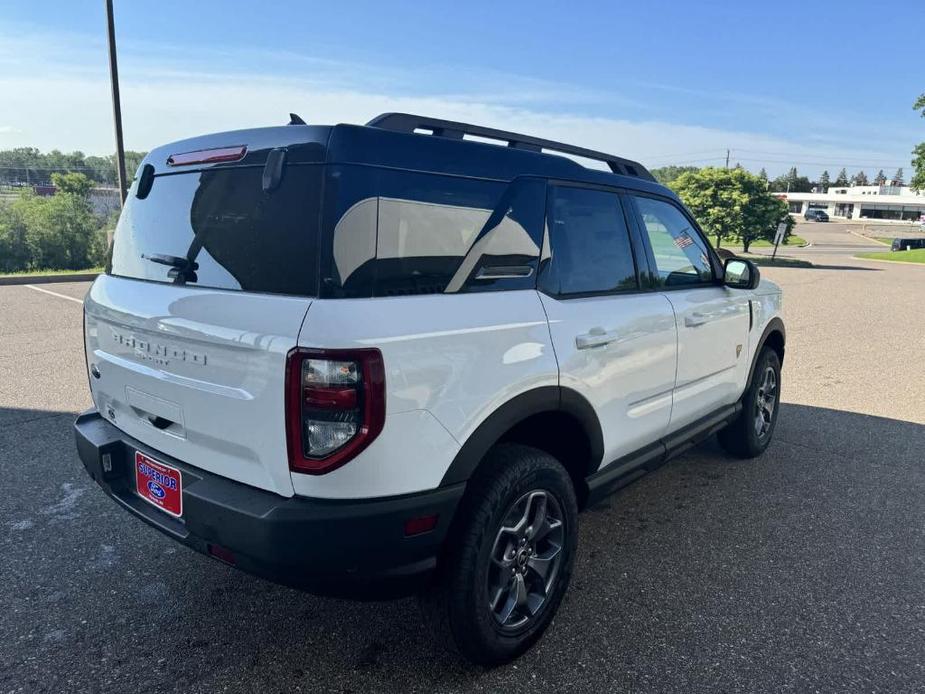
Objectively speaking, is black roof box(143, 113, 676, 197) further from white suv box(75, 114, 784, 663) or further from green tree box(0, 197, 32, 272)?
green tree box(0, 197, 32, 272)

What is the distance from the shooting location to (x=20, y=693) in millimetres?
2236

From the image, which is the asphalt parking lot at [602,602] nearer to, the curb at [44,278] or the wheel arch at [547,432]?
the wheel arch at [547,432]

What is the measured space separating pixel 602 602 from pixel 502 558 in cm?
74

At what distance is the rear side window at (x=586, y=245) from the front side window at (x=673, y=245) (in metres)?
0.26

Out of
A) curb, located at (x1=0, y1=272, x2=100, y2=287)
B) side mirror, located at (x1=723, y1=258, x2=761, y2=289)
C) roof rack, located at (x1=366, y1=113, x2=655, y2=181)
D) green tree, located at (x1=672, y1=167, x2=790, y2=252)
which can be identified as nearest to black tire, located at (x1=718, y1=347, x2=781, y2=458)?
side mirror, located at (x1=723, y1=258, x2=761, y2=289)

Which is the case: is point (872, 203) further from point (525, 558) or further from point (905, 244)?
point (525, 558)

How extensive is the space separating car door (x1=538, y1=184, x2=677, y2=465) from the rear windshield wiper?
50.1 inches

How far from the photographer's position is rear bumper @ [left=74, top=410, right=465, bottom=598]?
1927mm

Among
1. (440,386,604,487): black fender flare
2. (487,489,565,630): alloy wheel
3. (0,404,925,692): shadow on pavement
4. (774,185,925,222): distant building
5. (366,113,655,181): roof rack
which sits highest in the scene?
(774,185,925,222): distant building

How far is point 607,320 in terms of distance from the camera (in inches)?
109

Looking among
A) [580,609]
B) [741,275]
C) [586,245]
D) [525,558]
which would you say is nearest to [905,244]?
[741,275]

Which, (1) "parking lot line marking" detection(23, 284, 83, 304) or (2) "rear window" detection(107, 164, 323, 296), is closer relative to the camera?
(2) "rear window" detection(107, 164, 323, 296)

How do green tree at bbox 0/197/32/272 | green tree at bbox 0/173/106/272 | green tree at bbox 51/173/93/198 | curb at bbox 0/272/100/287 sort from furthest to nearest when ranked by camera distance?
green tree at bbox 51/173/93/198, green tree at bbox 0/173/106/272, green tree at bbox 0/197/32/272, curb at bbox 0/272/100/287

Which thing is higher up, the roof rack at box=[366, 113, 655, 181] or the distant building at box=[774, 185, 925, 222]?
the distant building at box=[774, 185, 925, 222]
